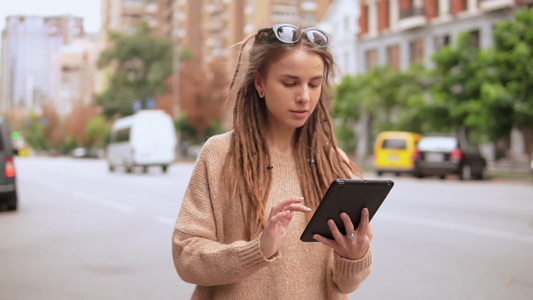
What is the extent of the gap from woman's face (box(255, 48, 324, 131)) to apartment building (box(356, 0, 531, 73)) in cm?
3475

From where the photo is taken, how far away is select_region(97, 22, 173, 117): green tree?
264ft

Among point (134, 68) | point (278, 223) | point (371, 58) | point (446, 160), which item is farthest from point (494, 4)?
point (134, 68)

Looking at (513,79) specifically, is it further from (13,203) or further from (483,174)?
(13,203)

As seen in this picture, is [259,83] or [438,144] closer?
[259,83]

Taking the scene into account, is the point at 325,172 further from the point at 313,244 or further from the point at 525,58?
the point at 525,58

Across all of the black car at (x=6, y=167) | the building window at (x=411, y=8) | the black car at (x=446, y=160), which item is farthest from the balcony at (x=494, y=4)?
the black car at (x=6, y=167)

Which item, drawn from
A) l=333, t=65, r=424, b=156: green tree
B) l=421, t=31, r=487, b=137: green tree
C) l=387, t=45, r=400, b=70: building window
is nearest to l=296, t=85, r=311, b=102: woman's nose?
l=421, t=31, r=487, b=137: green tree

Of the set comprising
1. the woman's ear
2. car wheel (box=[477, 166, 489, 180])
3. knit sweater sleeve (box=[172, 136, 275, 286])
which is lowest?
car wheel (box=[477, 166, 489, 180])

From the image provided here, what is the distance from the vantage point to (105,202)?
16250 millimetres

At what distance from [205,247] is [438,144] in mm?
24135

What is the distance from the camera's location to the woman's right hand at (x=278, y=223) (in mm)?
1840

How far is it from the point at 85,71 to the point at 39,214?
153m

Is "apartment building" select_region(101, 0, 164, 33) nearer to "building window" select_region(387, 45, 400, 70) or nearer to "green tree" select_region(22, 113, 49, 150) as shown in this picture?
"green tree" select_region(22, 113, 49, 150)

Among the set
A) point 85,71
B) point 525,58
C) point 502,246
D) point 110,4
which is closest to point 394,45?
point 525,58
